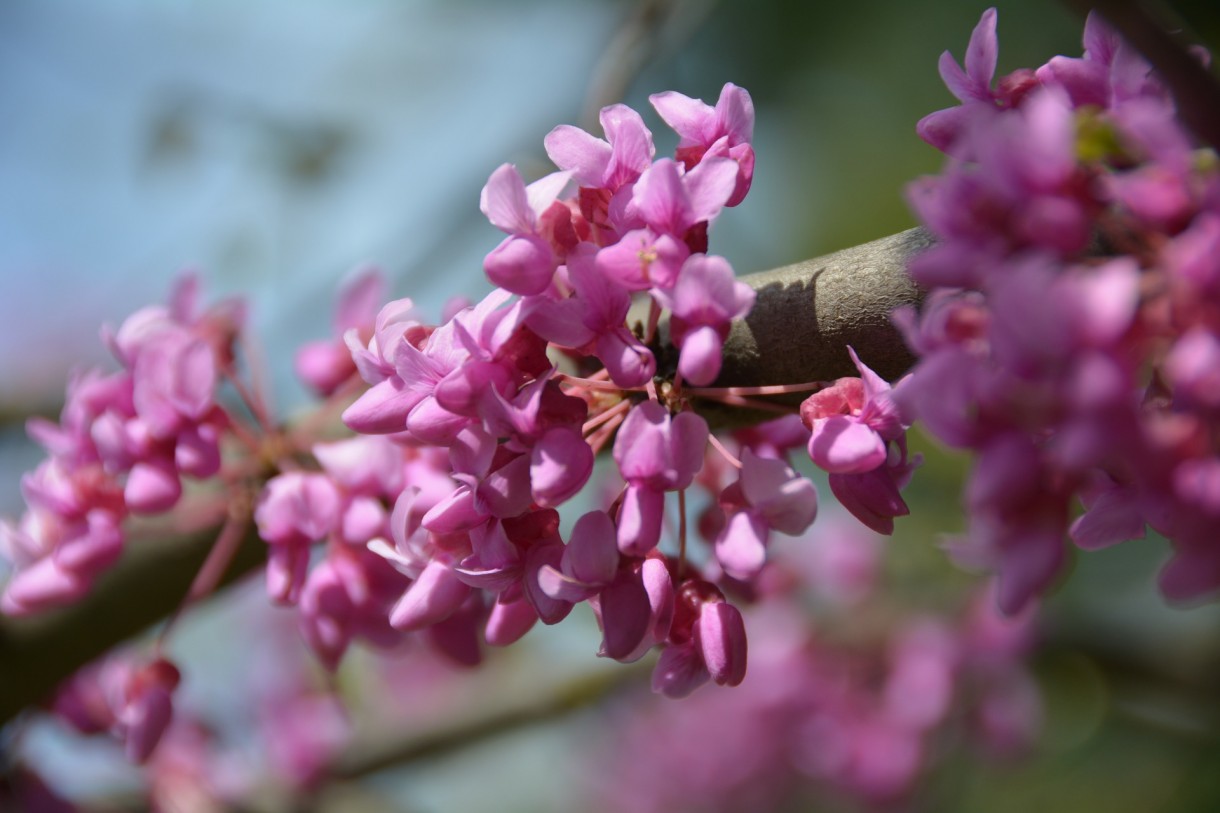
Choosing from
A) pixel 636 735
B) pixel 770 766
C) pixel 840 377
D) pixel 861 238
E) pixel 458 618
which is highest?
pixel 840 377

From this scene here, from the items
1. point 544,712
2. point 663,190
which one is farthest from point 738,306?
point 544,712

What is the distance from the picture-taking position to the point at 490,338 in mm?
1065

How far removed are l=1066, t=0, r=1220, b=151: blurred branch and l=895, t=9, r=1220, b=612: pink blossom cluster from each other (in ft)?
0.09

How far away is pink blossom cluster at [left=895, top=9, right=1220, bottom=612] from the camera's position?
0.73 meters

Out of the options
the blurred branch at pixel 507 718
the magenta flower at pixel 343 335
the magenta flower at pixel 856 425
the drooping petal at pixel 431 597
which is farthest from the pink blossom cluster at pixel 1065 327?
the blurred branch at pixel 507 718

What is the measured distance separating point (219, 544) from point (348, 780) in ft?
5.51

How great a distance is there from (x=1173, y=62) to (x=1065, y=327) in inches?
10.3

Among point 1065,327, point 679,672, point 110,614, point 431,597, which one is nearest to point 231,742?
point 110,614

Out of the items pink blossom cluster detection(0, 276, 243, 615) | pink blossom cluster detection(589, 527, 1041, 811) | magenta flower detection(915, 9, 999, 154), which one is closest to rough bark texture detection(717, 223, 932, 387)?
magenta flower detection(915, 9, 999, 154)

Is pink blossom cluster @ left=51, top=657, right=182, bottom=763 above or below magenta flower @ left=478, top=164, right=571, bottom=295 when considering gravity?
below

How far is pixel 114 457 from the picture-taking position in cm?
154

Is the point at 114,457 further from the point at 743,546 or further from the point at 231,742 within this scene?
the point at 231,742

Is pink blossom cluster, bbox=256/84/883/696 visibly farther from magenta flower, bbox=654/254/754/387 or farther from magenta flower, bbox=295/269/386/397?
magenta flower, bbox=295/269/386/397

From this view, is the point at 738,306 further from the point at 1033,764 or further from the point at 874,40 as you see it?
the point at 1033,764
